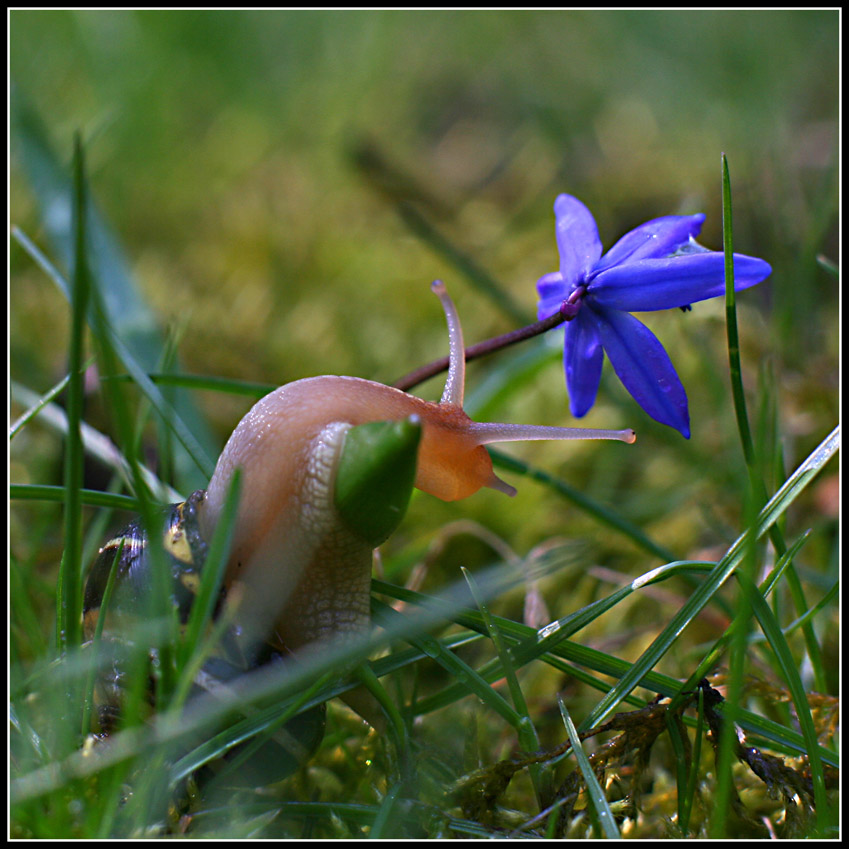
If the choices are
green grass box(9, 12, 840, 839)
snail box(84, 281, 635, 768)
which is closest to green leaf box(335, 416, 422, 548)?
snail box(84, 281, 635, 768)

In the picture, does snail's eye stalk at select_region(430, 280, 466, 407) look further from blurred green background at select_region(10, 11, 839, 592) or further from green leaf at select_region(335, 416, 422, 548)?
blurred green background at select_region(10, 11, 839, 592)

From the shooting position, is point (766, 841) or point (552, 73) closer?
point (766, 841)

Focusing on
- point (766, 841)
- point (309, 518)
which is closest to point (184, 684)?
point (309, 518)

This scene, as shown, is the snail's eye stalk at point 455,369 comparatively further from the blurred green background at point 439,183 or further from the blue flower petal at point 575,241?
the blurred green background at point 439,183

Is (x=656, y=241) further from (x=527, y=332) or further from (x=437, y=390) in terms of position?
(x=437, y=390)

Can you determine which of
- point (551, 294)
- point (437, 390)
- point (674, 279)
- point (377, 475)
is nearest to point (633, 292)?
point (674, 279)

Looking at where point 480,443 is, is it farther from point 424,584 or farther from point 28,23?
point 28,23
